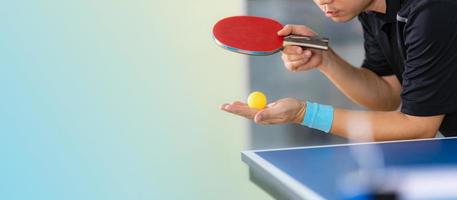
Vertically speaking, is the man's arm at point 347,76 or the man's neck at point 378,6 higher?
the man's neck at point 378,6

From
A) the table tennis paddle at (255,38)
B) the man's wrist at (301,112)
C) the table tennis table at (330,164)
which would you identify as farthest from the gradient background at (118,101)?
the table tennis table at (330,164)

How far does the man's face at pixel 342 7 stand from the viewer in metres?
1.48

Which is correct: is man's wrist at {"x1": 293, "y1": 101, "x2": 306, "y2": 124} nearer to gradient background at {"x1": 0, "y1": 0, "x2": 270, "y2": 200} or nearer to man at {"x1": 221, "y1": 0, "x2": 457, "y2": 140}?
man at {"x1": 221, "y1": 0, "x2": 457, "y2": 140}

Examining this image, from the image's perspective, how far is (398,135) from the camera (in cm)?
139

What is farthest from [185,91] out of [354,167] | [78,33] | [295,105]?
[354,167]

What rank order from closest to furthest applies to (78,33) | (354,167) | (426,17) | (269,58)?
(354,167) → (426,17) → (78,33) → (269,58)

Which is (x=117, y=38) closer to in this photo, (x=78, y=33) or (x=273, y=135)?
(x=78, y=33)

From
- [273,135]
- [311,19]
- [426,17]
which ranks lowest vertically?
[273,135]

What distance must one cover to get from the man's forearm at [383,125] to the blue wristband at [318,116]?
0.01 meters

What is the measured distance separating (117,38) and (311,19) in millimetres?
791

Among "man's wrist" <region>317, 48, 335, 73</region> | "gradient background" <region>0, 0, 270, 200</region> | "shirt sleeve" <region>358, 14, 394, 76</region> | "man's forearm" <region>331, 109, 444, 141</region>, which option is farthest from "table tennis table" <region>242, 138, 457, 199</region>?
"gradient background" <region>0, 0, 270, 200</region>

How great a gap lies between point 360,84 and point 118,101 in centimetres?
109

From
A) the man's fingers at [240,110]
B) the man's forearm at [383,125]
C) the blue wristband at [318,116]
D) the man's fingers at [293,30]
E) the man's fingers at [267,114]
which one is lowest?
the man's forearm at [383,125]

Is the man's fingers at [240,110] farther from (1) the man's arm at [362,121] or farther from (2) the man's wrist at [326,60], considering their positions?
(2) the man's wrist at [326,60]
